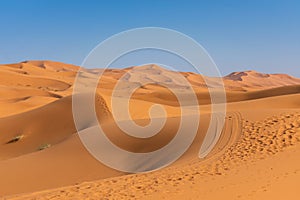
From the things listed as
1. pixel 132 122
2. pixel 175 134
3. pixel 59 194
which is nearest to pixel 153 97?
pixel 132 122

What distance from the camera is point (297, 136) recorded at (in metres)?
9.67

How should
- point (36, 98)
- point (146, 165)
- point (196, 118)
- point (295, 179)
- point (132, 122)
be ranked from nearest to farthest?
point (295, 179) → point (146, 165) → point (196, 118) → point (132, 122) → point (36, 98)

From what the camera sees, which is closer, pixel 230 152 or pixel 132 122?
pixel 230 152

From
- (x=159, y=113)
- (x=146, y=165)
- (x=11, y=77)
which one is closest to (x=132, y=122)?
(x=146, y=165)

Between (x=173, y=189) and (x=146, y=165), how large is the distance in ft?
12.4

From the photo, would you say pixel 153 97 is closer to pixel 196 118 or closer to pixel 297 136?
pixel 196 118

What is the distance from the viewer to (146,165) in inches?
409

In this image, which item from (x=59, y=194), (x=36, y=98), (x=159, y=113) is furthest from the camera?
(x=36, y=98)

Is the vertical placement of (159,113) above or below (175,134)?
above

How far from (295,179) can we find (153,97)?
33858mm

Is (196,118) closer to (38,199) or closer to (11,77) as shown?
(38,199)

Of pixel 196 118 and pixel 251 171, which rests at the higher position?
pixel 196 118

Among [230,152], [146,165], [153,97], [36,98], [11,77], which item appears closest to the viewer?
[230,152]

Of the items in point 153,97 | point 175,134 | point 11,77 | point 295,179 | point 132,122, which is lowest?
point 295,179
